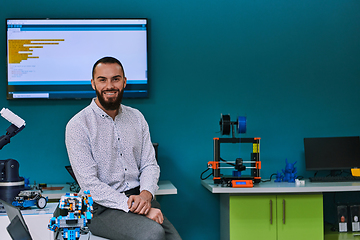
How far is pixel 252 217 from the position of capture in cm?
293

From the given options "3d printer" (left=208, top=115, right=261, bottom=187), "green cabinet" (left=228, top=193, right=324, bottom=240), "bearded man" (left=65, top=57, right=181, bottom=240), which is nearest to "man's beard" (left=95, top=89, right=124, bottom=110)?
"bearded man" (left=65, top=57, right=181, bottom=240)

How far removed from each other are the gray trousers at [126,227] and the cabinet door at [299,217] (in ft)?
3.98

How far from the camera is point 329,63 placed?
12.0 ft

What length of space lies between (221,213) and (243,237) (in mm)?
467

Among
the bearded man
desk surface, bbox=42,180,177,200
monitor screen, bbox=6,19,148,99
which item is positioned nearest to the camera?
the bearded man

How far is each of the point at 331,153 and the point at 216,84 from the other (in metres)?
1.27

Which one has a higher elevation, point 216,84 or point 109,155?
point 216,84

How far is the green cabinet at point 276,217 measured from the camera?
2926 mm

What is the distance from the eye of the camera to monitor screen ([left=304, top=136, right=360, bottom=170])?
337 cm

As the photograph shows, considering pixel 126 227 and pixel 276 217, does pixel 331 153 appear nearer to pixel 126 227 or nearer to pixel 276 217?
pixel 276 217

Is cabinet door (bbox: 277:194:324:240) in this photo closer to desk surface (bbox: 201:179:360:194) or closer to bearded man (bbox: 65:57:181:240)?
desk surface (bbox: 201:179:360:194)

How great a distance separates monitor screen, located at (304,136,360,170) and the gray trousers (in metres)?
1.83

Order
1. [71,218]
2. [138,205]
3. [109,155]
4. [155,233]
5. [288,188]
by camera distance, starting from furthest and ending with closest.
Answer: [288,188]
[109,155]
[138,205]
[155,233]
[71,218]

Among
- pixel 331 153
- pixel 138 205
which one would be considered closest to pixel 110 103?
pixel 138 205
